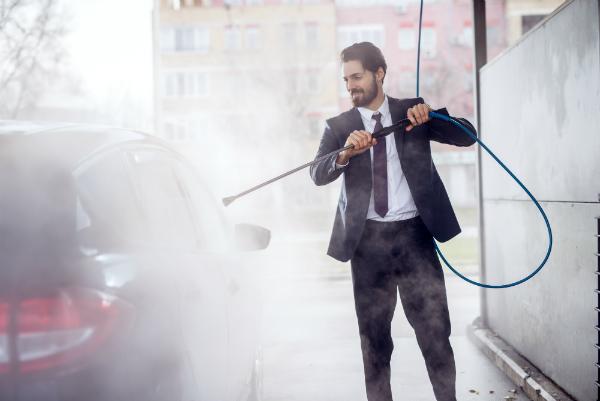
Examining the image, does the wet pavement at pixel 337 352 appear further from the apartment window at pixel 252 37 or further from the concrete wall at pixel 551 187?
the apartment window at pixel 252 37

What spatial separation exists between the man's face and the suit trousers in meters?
0.63

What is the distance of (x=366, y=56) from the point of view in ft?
12.6

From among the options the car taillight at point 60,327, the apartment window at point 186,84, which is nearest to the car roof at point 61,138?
the car taillight at point 60,327

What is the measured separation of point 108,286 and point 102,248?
0.12m

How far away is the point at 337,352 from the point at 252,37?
106 ft

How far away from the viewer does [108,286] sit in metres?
1.92

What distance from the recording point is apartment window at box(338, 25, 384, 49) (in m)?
38.2

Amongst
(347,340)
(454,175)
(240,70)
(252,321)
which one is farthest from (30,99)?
(454,175)

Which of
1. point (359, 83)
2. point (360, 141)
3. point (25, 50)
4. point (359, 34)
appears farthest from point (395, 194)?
point (359, 34)

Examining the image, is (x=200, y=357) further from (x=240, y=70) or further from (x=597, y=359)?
(x=240, y=70)

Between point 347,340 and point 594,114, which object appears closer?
point 594,114

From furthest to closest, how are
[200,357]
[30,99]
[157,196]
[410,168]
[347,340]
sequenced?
[30,99]
[347,340]
[410,168]
[157,196]
[200,357]

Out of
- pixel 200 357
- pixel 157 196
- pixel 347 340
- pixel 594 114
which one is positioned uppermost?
pixel 594 114

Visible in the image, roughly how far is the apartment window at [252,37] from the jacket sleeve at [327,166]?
3405cm
